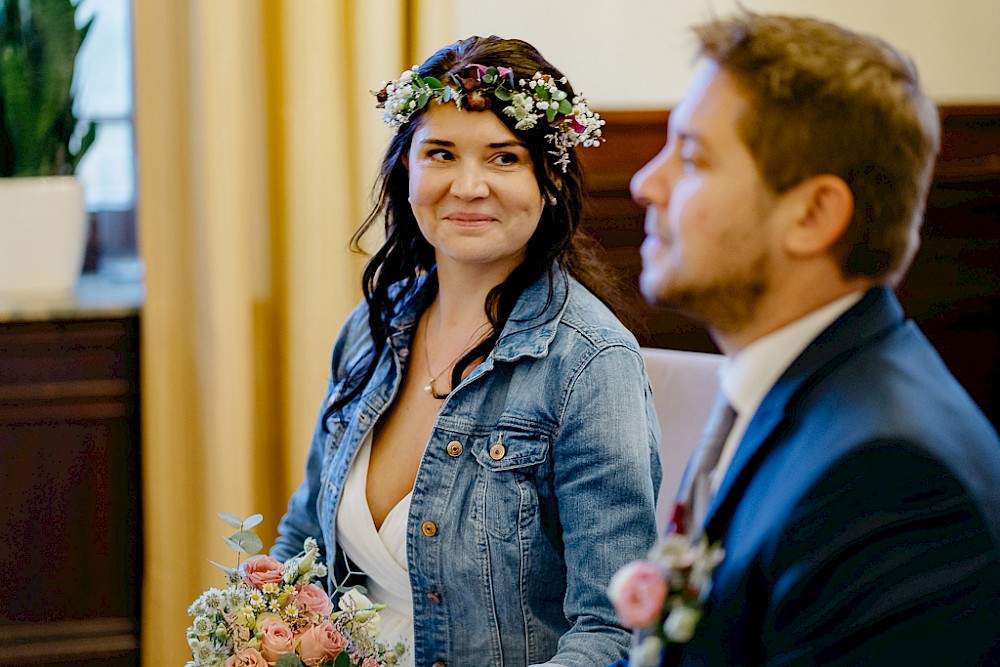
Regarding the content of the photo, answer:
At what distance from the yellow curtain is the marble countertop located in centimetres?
8

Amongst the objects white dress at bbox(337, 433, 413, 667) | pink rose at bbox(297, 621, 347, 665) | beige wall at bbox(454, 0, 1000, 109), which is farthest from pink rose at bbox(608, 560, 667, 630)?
beige wall at bbox(454, 0, 1000, 109)

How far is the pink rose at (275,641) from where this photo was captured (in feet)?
4.81

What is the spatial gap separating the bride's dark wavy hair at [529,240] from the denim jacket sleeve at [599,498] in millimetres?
229

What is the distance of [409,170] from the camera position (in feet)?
6.35

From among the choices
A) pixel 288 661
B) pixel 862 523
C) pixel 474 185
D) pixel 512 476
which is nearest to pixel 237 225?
pixel 474 185

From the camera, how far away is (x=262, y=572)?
5.13ft

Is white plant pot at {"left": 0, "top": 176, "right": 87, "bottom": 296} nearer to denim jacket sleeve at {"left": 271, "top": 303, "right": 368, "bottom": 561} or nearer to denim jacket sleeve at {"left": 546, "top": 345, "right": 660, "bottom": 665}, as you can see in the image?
denim jacket sleeve at {"left": 271, "top": 303, "right": 368, "bottom": 561}

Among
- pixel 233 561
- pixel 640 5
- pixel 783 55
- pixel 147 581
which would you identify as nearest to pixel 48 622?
pixel 147 581

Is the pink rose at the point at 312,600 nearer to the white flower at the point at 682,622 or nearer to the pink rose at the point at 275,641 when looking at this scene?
the pink rose at the point at 275,641

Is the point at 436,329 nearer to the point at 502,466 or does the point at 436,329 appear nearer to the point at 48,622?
the point at 502,466

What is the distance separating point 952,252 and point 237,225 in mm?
2045

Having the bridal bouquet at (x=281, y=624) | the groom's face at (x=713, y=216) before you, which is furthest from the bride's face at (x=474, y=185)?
the groom's face at (x=713, y=216)

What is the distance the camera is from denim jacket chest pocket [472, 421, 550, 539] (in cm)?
174

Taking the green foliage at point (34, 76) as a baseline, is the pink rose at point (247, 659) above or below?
below
